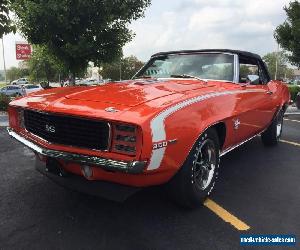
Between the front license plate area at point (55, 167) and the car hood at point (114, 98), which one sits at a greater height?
the car hood at point (114, 98)

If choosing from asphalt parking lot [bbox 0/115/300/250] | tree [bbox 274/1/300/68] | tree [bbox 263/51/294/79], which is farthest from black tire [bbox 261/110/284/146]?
tree [bbox 263/51/294/79]

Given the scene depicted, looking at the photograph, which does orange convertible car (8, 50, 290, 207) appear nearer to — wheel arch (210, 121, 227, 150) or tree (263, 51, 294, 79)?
wheel arch (210, 121, 227, 150)

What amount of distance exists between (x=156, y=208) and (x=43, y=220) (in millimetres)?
1114

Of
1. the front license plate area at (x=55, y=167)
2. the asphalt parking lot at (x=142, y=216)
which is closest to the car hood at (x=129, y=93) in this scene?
the front license plate area at (x=55, y=167)

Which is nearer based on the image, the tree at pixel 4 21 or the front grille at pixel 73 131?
the front grille at pixel 73 131

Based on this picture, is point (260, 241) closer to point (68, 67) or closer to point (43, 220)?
point (43, 220)

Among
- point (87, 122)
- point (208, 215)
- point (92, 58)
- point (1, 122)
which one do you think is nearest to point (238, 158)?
point (208, 215)

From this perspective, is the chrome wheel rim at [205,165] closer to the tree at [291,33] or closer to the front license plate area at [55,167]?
the front license plate area at [55,167]

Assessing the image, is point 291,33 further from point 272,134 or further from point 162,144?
point 162,144

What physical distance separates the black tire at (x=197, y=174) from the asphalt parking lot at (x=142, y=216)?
165 millimetres

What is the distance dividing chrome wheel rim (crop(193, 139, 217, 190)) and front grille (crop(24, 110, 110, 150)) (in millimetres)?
1122

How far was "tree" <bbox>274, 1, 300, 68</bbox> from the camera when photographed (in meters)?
17.8

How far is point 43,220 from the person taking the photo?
3635 mm

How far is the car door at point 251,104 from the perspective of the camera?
4.78 metres
